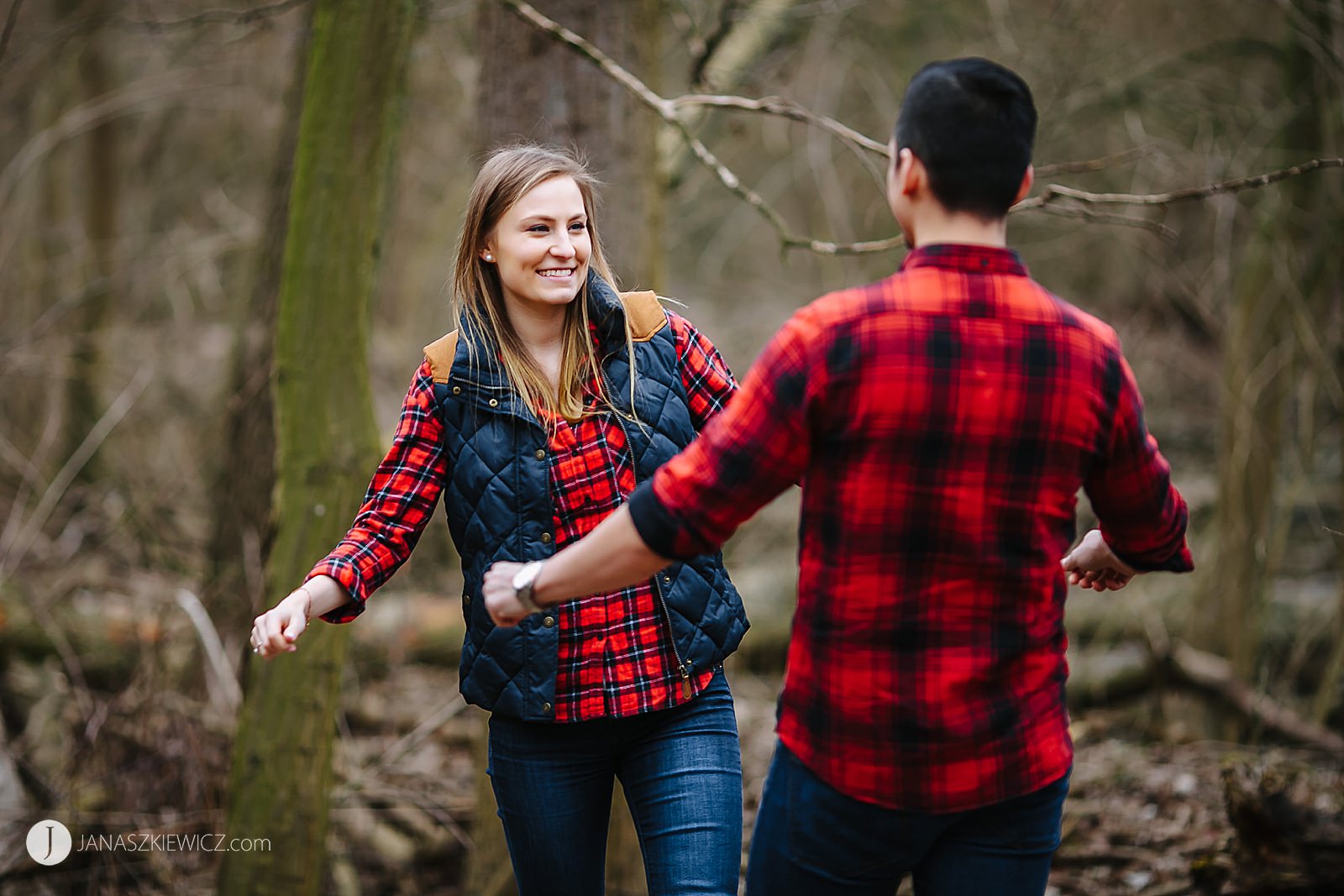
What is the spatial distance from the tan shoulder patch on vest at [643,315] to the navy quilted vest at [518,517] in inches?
1.8

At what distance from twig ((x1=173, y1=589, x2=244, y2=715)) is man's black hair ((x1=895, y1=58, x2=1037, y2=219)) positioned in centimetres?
336

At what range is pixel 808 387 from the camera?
1.68 m

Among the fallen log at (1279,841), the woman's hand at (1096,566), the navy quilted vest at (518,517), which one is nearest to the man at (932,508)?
the woman's hand at (1096,566)

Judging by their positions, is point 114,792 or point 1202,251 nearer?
point 114,792

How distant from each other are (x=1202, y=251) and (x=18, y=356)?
7752 mm

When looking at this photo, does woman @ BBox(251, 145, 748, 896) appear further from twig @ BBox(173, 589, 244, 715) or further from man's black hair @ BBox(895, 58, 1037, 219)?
twig @ BBox(173, 589, 244, 715)

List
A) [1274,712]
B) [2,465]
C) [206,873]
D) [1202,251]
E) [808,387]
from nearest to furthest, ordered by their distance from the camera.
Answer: [808,387], [206,873], [1274,712], [2,465], [1202,251]

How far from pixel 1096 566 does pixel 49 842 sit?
412 centimetres

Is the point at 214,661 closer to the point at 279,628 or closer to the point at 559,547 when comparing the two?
the point at 279,628

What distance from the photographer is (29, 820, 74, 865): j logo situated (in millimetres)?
4301

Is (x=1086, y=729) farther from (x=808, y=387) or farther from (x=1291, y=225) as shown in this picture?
(x=808, y=387)

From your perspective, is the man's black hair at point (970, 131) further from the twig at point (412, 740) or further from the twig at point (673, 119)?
the twig at point (412, 740)

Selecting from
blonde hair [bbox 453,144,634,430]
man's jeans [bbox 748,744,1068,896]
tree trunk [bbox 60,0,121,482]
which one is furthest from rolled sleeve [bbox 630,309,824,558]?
tree trunk [bbox 60,0,121,482]

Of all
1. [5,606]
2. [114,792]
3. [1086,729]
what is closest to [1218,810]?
[1086,729]
